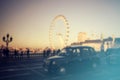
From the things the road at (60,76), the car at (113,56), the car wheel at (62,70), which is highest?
the car at (113,56)

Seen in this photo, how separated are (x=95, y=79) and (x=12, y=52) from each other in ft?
73.0

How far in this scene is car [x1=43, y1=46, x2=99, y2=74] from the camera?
13328 mm

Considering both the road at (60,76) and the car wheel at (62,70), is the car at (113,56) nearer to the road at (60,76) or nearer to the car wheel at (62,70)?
the road at (60,76)

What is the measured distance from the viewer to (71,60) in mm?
13680

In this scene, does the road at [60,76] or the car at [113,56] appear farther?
the car at [113,56]

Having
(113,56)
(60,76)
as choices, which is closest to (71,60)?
(60,76)

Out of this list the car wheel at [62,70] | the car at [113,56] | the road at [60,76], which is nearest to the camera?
the road at [60,76]

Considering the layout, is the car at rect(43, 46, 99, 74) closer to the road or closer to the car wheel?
the car wheel

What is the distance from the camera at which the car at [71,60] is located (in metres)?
13.3

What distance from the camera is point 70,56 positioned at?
45.2ft

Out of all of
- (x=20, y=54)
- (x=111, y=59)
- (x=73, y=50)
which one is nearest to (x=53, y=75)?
(x=73, y=50)

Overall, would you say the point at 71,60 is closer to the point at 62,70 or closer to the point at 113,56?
the point at 62,70

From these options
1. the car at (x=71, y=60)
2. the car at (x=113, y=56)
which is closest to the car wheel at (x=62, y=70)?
the car at (x=71, y=60)

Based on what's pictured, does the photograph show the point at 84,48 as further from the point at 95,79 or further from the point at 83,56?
the point at 95,79
